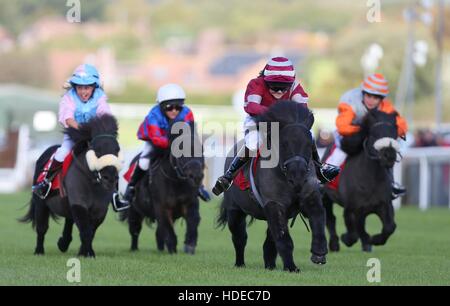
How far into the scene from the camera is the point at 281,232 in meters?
10.1

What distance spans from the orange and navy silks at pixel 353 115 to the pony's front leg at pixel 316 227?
13.2 feet

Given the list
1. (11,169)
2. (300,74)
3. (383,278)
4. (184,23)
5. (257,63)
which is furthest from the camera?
(184,23)

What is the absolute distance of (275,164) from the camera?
1031 centimetres

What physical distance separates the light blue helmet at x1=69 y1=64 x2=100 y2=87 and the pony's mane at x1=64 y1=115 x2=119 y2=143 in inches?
22.3

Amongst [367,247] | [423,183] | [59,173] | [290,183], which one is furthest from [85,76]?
[423,183]

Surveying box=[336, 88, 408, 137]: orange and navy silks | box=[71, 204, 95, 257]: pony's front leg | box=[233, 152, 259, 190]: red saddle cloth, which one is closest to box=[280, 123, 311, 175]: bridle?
box=[233, 152, 259, 190]: red saddle cloth

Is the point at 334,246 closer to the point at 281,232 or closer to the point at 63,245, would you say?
the point at 63,245

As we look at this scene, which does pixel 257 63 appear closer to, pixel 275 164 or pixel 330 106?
pixel 330 106

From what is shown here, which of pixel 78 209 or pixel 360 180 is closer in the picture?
pixel 78 209

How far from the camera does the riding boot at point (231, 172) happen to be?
1091 centimetres

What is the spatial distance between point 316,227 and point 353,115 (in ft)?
14.6

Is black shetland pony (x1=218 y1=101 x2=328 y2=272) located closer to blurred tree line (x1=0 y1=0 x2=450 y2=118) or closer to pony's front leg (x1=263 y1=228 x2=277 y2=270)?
pony's front leg (x1=263 y1=228 x2=277 y2=270)
